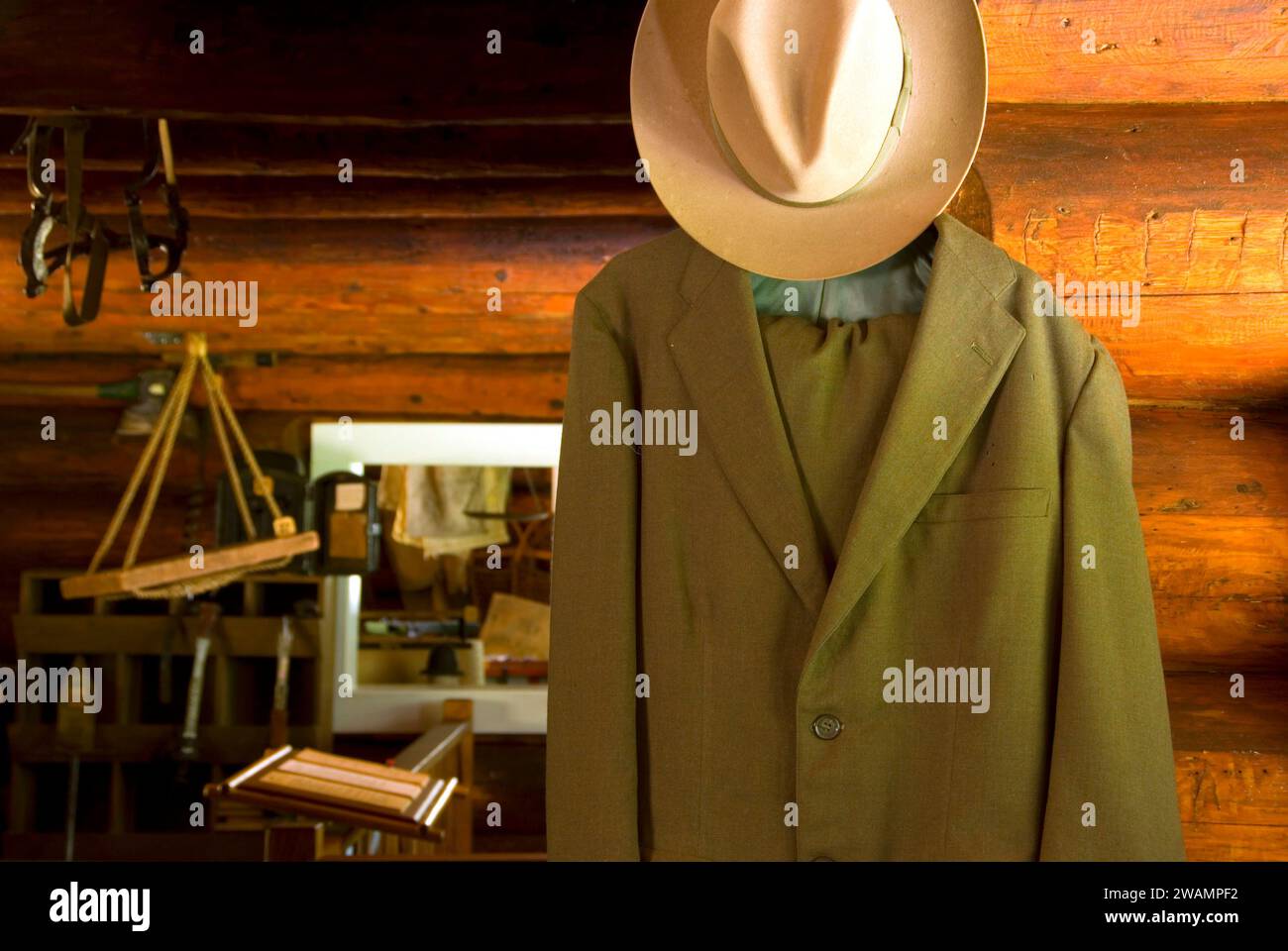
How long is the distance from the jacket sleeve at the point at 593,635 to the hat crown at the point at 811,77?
37 centimetres

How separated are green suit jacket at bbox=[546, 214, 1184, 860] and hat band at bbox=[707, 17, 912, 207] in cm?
16

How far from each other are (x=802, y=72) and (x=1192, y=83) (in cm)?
82

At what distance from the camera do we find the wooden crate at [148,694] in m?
5.32

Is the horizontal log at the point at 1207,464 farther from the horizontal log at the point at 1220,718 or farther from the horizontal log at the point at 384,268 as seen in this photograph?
the horizontal log at the point at 384,268

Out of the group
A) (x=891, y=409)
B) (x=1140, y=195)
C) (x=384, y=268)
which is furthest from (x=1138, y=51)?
(x=384, y=268)

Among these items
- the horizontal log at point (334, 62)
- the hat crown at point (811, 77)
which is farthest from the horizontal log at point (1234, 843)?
the horizontal log at point (334, 62)

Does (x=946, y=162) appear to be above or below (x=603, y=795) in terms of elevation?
above

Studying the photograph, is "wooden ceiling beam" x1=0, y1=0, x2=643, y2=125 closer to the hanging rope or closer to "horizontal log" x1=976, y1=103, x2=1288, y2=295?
the hanging rope

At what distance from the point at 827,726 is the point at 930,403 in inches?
16.0

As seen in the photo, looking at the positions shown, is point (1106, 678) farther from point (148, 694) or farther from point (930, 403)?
point (148, 694)

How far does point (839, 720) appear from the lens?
4.63 ft

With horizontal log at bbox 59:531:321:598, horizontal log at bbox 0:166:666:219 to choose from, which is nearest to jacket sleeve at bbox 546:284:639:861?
horizontal log at bbox 59:531:321:598

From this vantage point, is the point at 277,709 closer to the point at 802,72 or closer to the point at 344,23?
the point at 344,23
